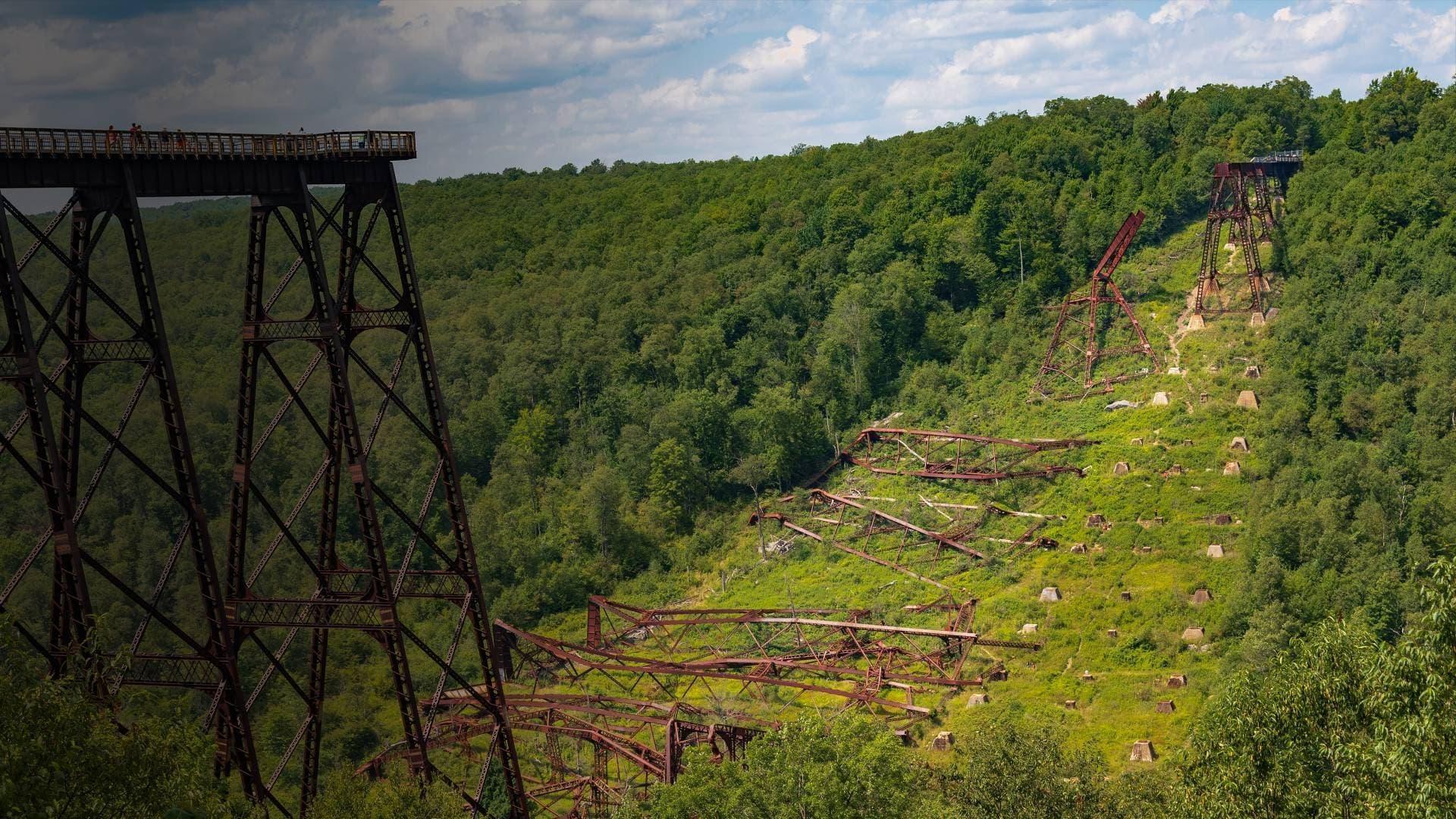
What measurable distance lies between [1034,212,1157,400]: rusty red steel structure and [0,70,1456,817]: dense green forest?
5.19ft

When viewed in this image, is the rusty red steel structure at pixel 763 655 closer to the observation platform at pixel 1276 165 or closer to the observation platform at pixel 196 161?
the observation platform at pixel 196 161

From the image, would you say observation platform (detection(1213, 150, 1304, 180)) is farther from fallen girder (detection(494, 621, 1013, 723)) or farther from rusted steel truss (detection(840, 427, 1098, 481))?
fallen girder (detection(494, 621, 1013, 723))

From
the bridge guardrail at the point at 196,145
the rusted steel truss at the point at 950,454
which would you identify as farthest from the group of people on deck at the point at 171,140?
the rusted steel truss at the point at 950,454

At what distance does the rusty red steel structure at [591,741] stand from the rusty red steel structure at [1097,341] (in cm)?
2579

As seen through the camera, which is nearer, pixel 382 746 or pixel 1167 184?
pixel 382 746

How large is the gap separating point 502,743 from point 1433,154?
55.1 meters

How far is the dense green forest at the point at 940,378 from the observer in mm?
25828

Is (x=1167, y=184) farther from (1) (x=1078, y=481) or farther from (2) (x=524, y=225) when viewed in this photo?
(2) (x=524, y=225)

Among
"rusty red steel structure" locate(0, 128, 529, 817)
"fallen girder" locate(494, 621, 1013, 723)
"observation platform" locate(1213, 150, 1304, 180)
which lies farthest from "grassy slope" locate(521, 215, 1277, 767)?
"rusty red steel structure" locate(0, 128, 529, 817)

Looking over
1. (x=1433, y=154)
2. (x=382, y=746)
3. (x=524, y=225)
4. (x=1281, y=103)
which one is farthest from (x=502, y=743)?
(x=524, y=225)

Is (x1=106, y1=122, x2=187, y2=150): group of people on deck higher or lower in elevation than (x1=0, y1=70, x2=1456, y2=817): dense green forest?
higher

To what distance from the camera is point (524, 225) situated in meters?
98.0

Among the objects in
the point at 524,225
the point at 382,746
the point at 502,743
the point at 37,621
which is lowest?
the point at 382,746

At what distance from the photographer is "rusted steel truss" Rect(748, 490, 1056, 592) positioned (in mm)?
50594
